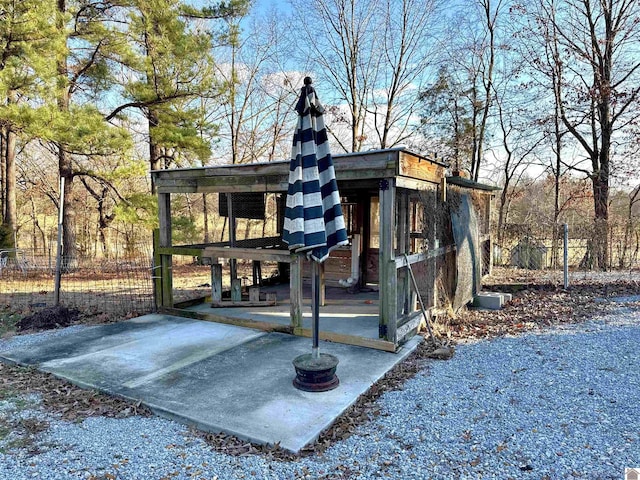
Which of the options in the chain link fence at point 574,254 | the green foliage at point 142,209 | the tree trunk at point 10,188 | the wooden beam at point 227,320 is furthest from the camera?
the tree trunk at point 10,188

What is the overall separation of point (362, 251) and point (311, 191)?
4.57m

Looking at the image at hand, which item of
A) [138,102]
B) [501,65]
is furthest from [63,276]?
[501,65]

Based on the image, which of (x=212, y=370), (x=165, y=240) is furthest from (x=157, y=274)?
(x=212, y=370)

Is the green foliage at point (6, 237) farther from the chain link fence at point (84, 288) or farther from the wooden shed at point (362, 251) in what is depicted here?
the wooden shed at point (362, 251)

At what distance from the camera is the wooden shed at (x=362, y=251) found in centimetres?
448

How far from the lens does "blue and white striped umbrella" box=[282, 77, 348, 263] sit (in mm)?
3279

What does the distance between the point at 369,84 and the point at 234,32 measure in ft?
22.6

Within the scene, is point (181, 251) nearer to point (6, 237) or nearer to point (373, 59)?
point (6, 237)

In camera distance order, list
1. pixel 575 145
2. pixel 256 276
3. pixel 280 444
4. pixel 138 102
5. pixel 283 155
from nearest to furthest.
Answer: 1. pixel 280 444
2. pixel 256 276
3. pixel 138 102
4. pixel 575 145
5. pixel 283 155

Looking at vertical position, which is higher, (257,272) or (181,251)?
(181,251)

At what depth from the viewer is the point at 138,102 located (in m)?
10.7

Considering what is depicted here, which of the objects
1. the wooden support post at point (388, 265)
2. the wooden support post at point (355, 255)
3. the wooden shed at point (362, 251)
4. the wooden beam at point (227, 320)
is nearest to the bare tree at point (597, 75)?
the wooden shed at point (362, 251)

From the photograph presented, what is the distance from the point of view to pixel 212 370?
12.9ft

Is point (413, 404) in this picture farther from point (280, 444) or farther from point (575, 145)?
point (575, 145)
